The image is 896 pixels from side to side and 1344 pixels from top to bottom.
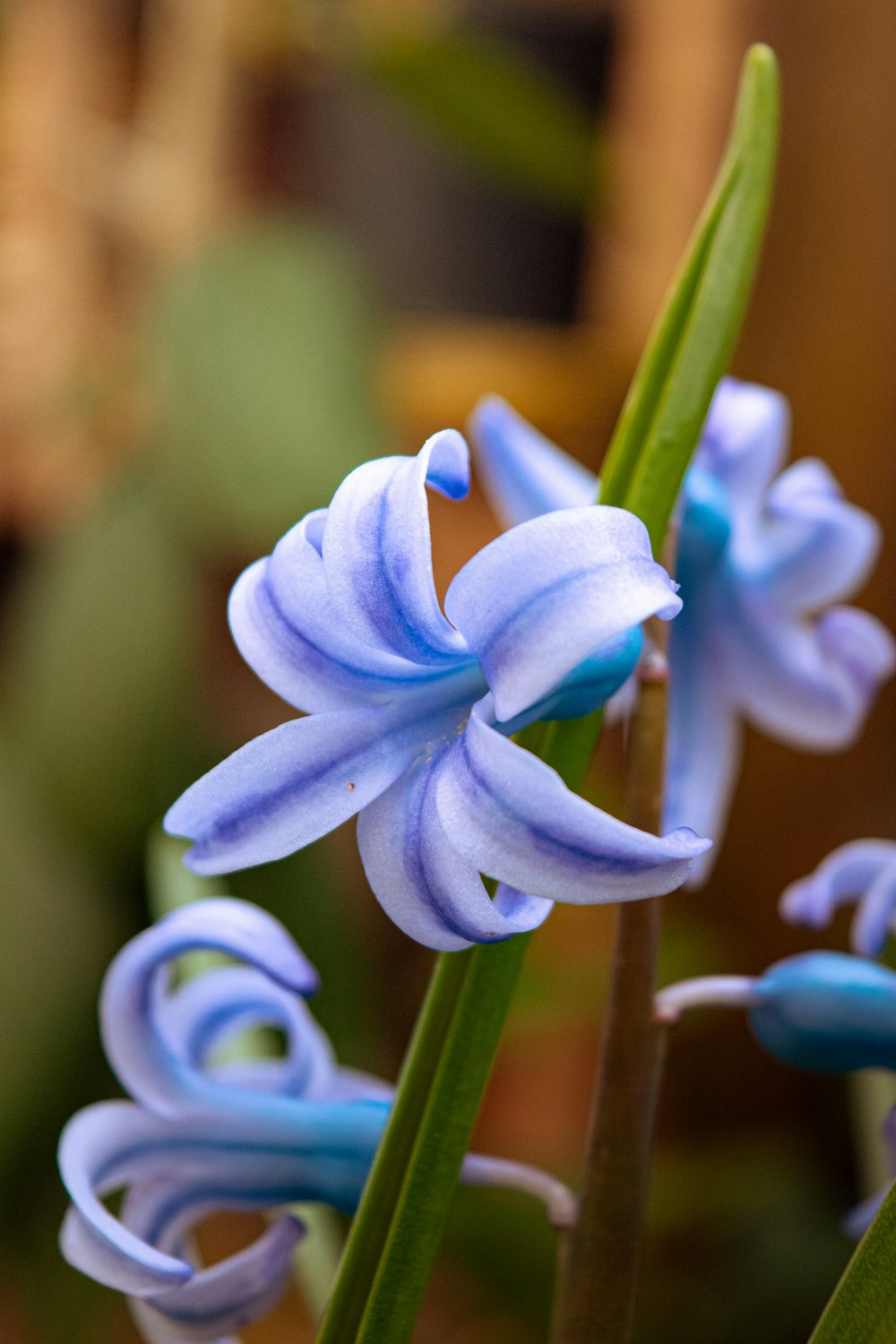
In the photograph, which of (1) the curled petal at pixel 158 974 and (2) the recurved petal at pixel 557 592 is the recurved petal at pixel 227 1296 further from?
(2) the recurved petal at pixel 557 592

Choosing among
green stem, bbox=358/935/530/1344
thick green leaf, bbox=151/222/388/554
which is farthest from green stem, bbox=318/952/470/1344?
thick green leaf, bbox=151/222/388/554

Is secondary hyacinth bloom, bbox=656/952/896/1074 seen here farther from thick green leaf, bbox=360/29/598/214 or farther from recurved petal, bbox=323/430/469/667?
thick green leaf, bbox=360/29/598/214

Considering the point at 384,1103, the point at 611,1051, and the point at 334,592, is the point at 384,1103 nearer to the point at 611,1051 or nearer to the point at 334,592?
the point at 611,1051

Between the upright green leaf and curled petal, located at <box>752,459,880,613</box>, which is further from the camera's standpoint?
curled petal, located at <box>752,459,880,613</box>

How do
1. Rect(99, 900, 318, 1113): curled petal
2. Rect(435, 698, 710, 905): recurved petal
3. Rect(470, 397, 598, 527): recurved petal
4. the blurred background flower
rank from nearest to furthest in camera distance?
Result: Rect(435, 698, 710, 905): recurved petal < Rect(99, 900, 318, 1113): curled petal < Rect(470, 397, 598, 527): recurved petal < the blurred background flower

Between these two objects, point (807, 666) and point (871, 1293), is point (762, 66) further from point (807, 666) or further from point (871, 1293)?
point (871, 1293)

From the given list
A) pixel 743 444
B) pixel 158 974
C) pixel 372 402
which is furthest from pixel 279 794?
pixel 372 402

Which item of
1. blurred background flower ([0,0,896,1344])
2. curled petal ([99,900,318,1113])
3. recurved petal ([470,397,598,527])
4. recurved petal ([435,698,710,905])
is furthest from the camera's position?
blurred background flower ([0,0,896,1344])
